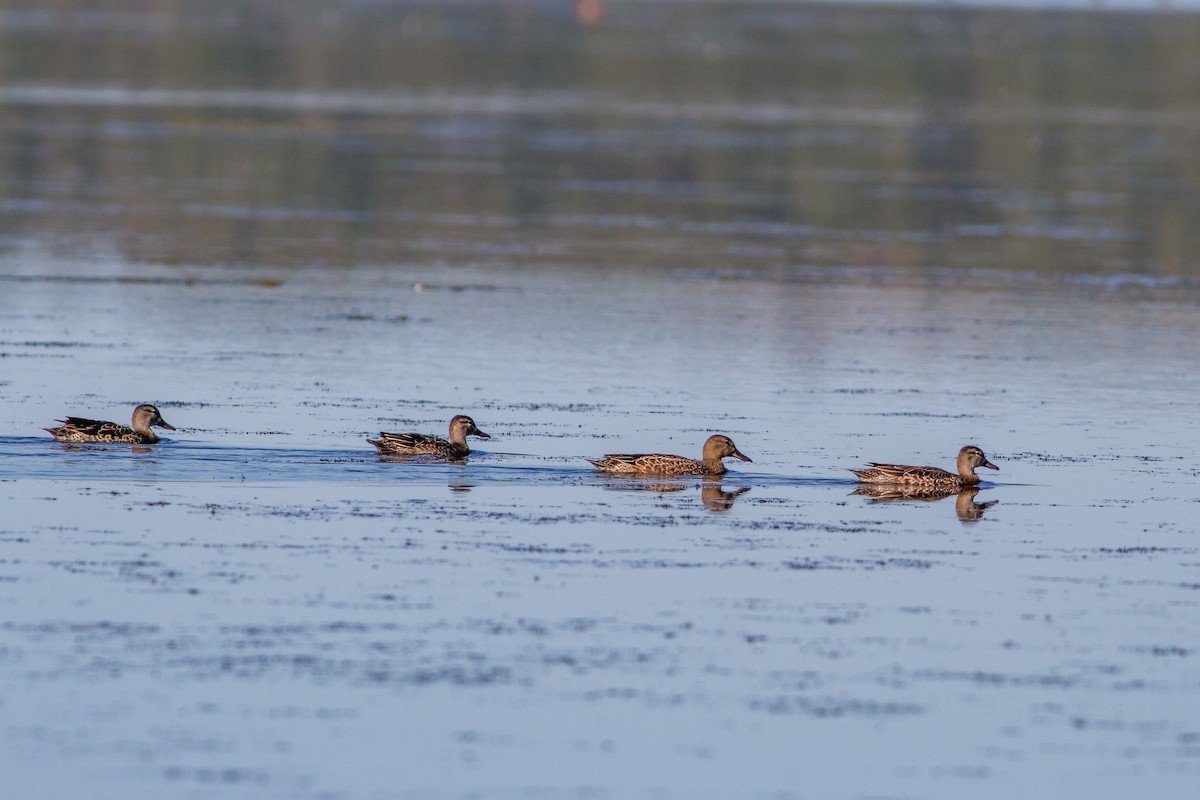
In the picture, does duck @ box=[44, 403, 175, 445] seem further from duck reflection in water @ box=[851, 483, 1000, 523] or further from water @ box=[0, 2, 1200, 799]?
duck reflection in water @ box=[851, 483, 1000, 523]

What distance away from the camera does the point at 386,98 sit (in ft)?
214

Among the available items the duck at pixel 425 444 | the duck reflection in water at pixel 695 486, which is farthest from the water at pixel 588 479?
the duck at pixel 425 444

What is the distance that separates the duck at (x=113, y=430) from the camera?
17422 mm

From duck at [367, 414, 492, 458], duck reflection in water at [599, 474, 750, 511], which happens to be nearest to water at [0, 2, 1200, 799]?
duck reflection in water at [599, 474, 750, 511]

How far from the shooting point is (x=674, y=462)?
56.3 ft

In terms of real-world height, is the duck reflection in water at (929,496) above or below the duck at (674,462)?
below

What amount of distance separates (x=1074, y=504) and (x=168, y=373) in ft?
29.8

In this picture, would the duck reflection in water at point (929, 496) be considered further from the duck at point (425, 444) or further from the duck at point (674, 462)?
the duck at point (425, 444)

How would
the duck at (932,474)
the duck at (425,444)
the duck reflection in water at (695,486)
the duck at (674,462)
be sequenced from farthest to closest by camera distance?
the duck at (425,444), the duck at (932,474), the duck at (674,462), the duck reflection in water at (695,486)

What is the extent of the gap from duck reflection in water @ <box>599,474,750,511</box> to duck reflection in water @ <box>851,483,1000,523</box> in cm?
93

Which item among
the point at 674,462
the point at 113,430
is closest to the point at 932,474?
the point at 674,462

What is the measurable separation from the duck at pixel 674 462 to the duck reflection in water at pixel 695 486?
72mm

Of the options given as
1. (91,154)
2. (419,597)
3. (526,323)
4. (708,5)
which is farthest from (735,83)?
(708,5)

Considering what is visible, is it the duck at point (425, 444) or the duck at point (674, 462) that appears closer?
the duck at point (674, 462)
